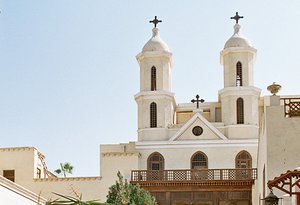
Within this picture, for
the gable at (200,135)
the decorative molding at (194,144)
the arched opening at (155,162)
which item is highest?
the gable at (200,135)

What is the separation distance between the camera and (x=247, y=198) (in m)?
39.2

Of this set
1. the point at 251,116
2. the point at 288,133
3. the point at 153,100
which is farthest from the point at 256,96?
the point at 288,133

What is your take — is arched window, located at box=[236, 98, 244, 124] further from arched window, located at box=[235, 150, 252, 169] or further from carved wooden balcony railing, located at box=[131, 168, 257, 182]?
carved wooden balcony railing, located at box=[131, 168, 257, 182]

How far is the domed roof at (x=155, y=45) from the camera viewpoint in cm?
4703

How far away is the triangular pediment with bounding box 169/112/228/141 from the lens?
1770 inches

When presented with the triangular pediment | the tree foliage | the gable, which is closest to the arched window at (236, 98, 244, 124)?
the triangular pediment

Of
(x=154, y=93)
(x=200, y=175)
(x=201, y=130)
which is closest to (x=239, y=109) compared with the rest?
(x=201, y=130)

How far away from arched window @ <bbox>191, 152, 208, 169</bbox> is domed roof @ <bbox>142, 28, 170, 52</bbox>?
7.25 m

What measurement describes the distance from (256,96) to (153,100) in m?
6.34

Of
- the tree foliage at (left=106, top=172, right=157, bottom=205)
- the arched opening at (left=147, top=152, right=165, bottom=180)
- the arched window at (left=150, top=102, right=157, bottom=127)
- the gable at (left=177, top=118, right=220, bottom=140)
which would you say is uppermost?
the arched window at (left=150, top=102, right=157, bottom=127)

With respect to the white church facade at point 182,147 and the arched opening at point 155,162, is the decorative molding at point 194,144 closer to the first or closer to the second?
the white church facade at point 182,147

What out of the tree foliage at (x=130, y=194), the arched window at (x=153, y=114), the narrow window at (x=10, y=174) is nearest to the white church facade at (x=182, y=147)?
the arched window at (x=153, y=114)

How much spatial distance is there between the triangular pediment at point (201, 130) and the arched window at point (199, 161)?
3.54 feet

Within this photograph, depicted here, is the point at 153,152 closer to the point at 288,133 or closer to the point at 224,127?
the point at 224,127
